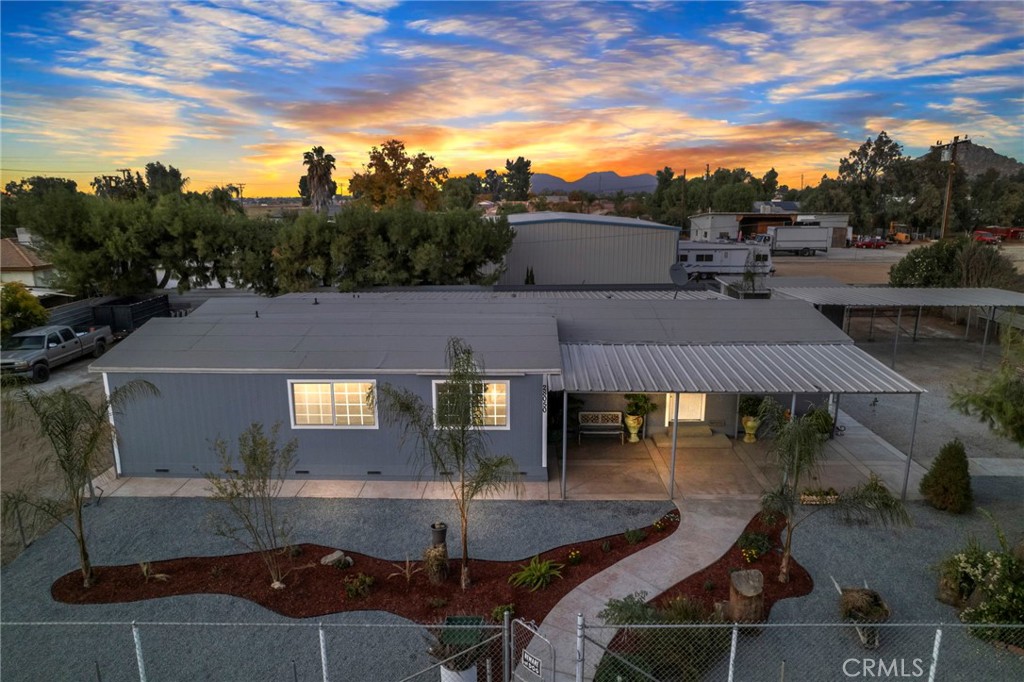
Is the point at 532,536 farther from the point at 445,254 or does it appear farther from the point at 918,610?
the point at 445,254

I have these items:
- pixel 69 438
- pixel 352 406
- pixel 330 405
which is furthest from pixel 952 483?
pixel 69 438

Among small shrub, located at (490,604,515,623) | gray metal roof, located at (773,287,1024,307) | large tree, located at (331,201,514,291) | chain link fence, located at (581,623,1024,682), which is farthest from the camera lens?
large tree, located at (331,201,514,291)

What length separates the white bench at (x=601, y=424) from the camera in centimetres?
1484

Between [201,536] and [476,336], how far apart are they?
22.1ft

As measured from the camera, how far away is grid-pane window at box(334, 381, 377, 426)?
12602 mm

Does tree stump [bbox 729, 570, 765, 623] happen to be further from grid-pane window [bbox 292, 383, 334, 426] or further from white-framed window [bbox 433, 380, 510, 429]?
grid-pane window [bbox 292, 383, 334, 426]

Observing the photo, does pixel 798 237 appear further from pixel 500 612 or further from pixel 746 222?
pixel 500 612

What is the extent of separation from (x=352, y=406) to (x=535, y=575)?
564cm

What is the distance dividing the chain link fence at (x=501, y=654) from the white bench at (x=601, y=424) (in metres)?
6.95

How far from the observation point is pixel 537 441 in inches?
495

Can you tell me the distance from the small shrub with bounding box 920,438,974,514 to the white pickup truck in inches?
1022

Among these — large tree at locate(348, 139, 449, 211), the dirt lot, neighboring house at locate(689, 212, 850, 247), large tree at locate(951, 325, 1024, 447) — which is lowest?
the dirt lot

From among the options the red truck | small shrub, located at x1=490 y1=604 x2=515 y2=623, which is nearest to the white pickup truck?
small shrub, located at x1=490 y1=604 x2=515 y2=623

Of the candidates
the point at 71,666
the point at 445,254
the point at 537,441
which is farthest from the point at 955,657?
the point at 445,254
